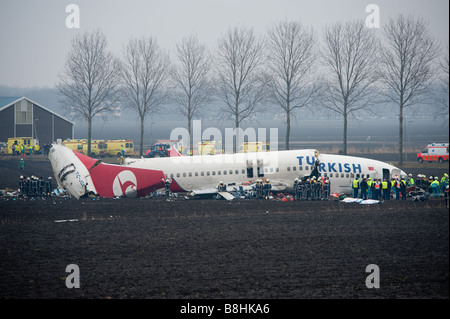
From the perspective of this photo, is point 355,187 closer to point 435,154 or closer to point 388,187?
point 388,187

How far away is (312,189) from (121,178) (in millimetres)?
14950

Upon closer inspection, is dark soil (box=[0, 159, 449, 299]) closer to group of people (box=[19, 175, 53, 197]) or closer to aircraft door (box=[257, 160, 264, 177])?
aircraft door (box=[257, 160, 264, 177])

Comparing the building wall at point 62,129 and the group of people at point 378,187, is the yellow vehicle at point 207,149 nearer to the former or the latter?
the building wall at point 62,129

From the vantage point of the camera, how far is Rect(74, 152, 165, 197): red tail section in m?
41.1

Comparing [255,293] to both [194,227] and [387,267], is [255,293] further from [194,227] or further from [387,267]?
[194,227]

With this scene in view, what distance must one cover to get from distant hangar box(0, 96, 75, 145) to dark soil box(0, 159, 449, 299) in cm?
6116

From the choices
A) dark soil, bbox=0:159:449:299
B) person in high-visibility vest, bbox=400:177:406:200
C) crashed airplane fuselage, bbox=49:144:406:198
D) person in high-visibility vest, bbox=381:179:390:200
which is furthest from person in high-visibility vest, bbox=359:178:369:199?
dark soil, bbox=0:159:449:299

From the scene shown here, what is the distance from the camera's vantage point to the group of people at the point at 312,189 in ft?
130

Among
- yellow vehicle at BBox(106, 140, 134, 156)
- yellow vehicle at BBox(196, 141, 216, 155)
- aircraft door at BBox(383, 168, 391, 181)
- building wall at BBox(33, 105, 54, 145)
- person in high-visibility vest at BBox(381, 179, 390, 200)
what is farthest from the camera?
building wall at BBox(33, 105, 54, 145)

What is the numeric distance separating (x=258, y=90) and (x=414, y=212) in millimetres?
44869

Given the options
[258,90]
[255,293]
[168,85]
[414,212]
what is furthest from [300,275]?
[168,85]

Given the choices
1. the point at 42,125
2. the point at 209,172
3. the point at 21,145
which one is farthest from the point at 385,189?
the point at 42,125

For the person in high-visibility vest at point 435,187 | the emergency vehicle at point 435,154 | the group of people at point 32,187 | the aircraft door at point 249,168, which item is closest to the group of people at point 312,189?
the aircraft door at point 249,168

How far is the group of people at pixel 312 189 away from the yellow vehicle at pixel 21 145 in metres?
55.9
